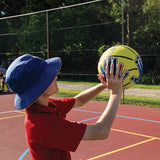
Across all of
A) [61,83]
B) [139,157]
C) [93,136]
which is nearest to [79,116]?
[139,157]

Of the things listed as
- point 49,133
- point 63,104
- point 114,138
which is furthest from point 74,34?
point 49,133

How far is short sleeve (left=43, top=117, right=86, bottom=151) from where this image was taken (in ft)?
5.77

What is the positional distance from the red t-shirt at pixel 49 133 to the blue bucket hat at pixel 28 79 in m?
0.11

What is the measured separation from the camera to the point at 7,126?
650 centimetres

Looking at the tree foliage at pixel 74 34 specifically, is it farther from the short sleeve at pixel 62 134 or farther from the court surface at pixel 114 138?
the short sleeve at pixel 62 134

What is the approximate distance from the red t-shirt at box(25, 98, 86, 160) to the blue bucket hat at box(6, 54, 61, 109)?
0.11 m

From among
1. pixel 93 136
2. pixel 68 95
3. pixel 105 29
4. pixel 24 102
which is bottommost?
pixel 68 95

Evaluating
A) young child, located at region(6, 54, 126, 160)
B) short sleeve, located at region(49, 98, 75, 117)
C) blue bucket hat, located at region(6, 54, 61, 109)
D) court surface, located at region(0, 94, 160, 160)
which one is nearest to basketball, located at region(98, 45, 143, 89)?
short sleeve, located at region(49, 98, 75, 117)

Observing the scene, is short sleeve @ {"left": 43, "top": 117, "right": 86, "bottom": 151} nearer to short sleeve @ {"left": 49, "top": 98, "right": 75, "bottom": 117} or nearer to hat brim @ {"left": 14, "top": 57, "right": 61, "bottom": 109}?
hat brim @ {"left": 14, "top": 57, "right": 61, "bottom": 109}

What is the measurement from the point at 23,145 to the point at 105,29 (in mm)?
12105

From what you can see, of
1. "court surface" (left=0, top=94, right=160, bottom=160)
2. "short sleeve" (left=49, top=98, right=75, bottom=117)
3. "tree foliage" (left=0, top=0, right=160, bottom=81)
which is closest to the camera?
"short sleeve" (left=49, top=98, right=75, bottom=117)

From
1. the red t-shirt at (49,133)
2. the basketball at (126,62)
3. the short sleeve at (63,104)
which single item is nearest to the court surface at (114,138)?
the basketball at (126,62)

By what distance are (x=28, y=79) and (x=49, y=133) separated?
37 centimetres

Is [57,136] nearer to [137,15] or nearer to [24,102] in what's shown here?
[24,102]
